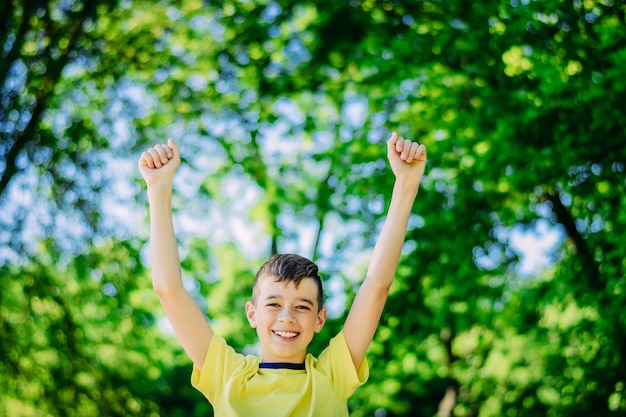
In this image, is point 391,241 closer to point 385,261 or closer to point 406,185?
point 385,261

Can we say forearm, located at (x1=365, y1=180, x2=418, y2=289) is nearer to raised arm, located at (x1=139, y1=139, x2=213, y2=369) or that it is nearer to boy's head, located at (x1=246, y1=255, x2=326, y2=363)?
boy's head, located at (x1=246, y1=255, x2=326, y2=363)

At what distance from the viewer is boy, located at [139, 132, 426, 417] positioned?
2.54 meters

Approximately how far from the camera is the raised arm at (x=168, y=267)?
2586 mm

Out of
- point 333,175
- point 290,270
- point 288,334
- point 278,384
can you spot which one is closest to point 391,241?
point 290,270

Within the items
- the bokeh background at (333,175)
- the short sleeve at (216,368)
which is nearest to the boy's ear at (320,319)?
the short sleeve at (216,368)

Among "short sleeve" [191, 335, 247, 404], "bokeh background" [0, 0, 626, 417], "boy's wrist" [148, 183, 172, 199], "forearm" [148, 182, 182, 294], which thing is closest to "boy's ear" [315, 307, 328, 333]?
"short sleeve" [191, 335, 247, 404]

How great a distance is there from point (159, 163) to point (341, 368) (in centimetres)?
86

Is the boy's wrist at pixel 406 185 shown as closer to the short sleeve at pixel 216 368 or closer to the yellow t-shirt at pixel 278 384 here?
the yellow t-shirt at pixel 278 384

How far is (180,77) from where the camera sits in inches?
420

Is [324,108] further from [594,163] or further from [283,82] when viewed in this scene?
[594,163]

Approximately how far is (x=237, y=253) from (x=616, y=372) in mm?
8311

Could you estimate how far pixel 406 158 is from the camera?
2756mm

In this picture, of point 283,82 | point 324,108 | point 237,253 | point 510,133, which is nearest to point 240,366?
point 510,133

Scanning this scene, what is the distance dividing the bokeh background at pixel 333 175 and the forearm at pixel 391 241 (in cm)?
403
